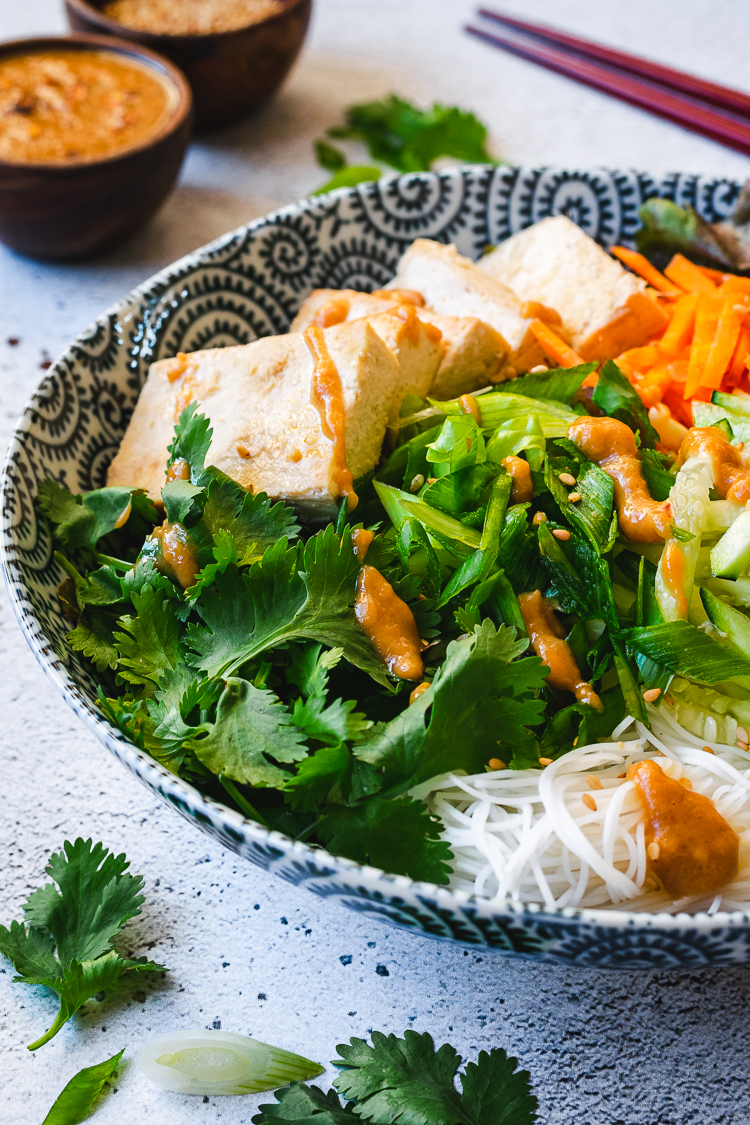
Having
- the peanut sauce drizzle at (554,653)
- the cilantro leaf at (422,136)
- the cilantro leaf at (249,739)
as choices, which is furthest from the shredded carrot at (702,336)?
the cilantro leaf at (422,136)

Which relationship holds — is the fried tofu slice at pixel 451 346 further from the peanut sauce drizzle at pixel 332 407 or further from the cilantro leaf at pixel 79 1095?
the cilantro leaf at pixel 79 1095

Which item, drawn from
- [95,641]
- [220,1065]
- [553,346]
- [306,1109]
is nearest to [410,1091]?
[306,1109]

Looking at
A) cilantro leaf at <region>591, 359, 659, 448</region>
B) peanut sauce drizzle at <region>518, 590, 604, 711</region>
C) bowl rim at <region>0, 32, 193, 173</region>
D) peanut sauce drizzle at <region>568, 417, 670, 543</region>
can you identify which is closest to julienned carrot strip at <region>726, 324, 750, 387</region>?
cilantro leaf at <region>591, 359, 659, 448</region>

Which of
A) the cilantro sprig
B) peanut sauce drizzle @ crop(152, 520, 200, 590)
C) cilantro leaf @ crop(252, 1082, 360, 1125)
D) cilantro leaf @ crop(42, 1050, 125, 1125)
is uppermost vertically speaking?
peanut sauce drizzle @ crop(152, 520, 200, 590)

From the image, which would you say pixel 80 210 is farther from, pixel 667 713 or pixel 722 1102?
pixel 722 1102

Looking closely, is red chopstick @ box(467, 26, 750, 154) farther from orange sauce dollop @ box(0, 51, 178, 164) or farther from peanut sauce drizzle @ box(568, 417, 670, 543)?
peanut sauce drizzle @ box(568, 417, 670, 543)
